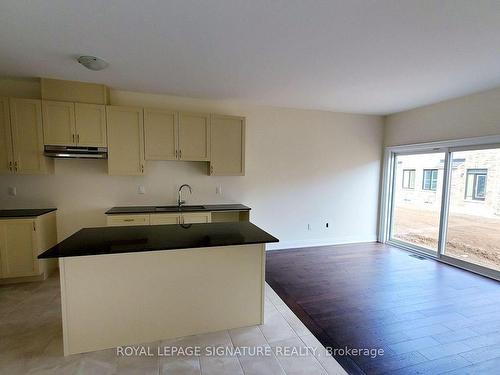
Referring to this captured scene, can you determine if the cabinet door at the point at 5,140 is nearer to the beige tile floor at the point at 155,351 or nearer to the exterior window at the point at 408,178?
the beige tile floor at the point at 155,351

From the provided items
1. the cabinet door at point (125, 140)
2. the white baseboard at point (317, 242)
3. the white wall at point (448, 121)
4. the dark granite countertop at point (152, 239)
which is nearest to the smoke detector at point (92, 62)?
the cabinet door at point (125, 140)

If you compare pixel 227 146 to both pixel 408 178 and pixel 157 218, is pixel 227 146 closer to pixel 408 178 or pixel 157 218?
pixel 157 218

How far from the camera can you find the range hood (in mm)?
3176

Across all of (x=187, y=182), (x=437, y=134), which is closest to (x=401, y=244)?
(x=437, y=134)

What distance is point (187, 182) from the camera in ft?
13.2

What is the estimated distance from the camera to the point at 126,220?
132 inches

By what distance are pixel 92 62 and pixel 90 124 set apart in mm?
1009

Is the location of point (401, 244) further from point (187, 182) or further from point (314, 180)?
point (187, 182)

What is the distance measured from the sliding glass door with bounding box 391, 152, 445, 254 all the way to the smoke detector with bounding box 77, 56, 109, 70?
514 cm

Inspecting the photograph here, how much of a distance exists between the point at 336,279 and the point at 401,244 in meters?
2.37

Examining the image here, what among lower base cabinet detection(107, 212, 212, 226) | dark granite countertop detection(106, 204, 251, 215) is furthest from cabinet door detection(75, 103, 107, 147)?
lower base cabinet detection(107, 212, 212, 226)

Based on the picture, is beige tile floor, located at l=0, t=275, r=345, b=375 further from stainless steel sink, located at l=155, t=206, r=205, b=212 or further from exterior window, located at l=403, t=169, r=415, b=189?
exterior window, located at l=403, t=169, r=415, b=189

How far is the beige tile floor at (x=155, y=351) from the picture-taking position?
1749mm

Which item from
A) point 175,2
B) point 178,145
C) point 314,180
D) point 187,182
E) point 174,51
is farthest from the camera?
point 314,180
